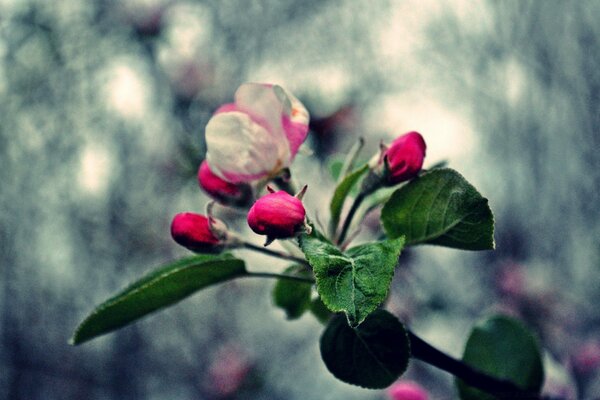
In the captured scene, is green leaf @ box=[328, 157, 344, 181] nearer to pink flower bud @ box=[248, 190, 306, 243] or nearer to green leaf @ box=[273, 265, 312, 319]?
green leaf @ box=[273, 265, 312, 319]

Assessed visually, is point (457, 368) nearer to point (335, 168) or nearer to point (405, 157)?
point (405, 157)


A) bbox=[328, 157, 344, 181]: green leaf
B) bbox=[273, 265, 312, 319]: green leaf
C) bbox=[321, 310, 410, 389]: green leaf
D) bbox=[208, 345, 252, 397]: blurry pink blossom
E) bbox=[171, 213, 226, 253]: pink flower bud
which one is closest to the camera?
bbox=[321, 310, 410, 389]: green leaf

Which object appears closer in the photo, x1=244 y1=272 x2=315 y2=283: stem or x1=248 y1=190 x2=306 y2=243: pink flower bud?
x1=248 y1=190 x2=306 y2=243: pink flower bud

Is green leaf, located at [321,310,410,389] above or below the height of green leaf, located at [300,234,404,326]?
below

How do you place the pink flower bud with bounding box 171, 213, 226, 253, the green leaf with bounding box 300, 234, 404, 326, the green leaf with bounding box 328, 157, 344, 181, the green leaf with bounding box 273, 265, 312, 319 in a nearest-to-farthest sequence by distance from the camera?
1. the green leaf with bounding box 300, 234, 404, 326
2. the pink flower bud with bounding box 171, 213, 226, 253
3. the green leaf with bounding box 273, 265, 312, 319
4. the green leaf with bounding box 328, 157, 344, 181

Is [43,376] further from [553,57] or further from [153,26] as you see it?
[553,57]

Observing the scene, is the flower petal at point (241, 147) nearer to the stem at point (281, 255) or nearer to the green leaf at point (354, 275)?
the stem at point (281, 255)

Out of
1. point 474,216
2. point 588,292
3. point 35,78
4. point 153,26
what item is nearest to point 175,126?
point 153,26

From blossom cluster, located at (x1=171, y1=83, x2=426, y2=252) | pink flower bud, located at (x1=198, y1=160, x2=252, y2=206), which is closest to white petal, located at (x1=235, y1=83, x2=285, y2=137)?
blossom cluster, located at (x1=171, y1=83, x2=426, y2=252)
